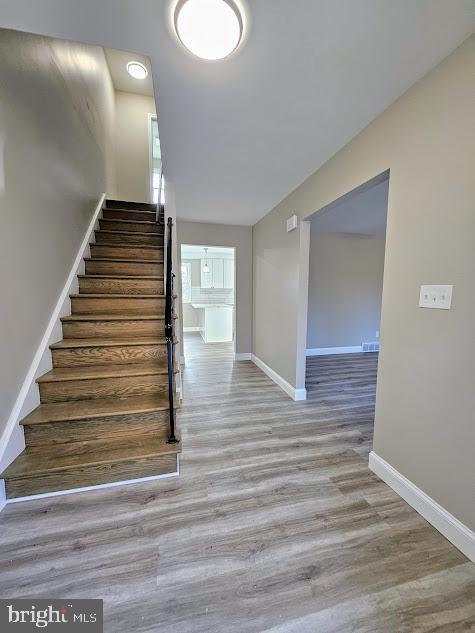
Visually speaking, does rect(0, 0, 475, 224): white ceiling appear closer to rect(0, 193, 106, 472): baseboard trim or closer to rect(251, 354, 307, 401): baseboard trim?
rect(0, 193, 106, 472): baseboard trim

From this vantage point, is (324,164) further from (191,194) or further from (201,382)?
(201,382)

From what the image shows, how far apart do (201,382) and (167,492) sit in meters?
1.85

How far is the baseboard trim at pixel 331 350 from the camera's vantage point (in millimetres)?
4961

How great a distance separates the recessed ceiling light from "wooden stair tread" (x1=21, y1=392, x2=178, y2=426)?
528 cm

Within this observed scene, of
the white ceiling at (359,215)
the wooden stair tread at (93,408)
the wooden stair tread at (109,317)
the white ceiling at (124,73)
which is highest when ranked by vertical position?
the white ceiling at (124,73)

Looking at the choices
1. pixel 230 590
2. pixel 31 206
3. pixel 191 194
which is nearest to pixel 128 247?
pixel 191 194

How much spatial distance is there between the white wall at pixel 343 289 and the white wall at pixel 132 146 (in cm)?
350

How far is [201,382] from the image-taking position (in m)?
3.34

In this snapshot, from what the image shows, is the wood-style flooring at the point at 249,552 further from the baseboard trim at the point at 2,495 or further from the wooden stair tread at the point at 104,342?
the wooden stair tread at the point at 104,342

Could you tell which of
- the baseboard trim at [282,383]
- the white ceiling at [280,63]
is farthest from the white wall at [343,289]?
the white ceiling at [280,63]

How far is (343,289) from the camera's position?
4.97 meters

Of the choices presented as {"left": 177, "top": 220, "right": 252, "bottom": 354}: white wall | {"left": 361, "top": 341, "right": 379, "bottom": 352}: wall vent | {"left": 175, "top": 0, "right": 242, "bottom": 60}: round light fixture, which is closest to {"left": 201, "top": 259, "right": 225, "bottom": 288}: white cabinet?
{"left": 177, "top": 220, "right": 252, "bottom": 354}: white wall

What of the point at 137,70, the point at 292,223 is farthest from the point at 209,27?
the point at 137,70

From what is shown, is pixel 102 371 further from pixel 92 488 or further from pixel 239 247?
pixel 239 247
